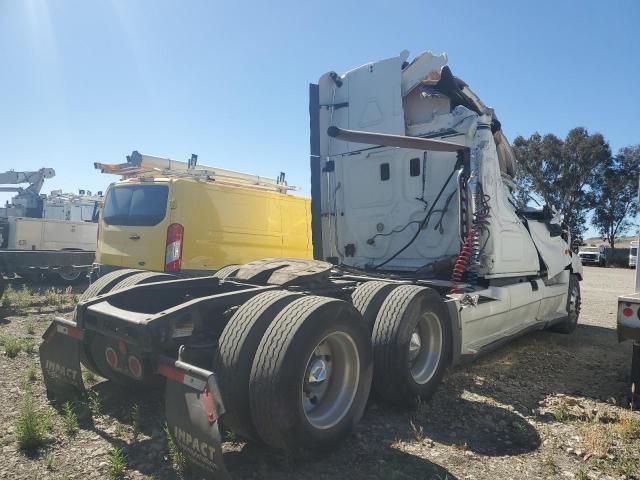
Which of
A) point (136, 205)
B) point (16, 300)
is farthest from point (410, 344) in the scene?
point (16, 300)

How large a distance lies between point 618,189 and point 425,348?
1713 inches

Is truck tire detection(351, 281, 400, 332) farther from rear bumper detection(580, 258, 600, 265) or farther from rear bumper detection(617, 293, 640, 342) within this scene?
rear bumper detection(580, 258, 600, 265)

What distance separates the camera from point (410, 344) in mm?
3928

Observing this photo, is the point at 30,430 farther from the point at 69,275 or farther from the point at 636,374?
the point at 69,275

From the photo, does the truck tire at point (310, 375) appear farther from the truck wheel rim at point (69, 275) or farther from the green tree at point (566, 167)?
the green tree at point (566, 167)

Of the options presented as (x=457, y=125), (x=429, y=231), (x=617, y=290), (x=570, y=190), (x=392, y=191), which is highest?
(x=570, y=190)

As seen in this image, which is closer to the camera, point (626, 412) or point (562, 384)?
point (626, 412)

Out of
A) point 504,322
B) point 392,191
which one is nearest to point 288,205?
point 392,191

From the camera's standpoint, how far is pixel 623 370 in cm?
555

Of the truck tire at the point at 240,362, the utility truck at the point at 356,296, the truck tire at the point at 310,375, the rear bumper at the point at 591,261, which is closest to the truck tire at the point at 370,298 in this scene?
the utility truck at the point at 356,296

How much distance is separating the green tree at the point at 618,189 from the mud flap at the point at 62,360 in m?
44.5

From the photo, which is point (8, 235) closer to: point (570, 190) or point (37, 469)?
point (37, 469)

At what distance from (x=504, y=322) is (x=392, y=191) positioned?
2.06 metres

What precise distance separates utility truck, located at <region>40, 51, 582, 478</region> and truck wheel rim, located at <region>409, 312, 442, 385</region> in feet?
0.05
